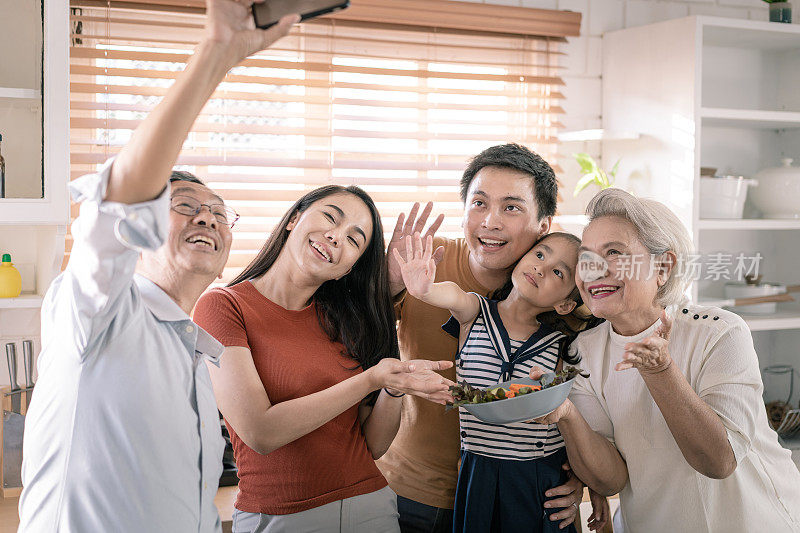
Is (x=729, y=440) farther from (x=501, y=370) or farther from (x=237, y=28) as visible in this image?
(x=237, y=28)

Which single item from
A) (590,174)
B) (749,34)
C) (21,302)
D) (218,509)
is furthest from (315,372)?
(749,34)

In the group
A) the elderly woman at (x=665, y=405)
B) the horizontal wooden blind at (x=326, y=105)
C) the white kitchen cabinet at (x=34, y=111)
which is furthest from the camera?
the horizontal wooden blind at (x=326, y=105)

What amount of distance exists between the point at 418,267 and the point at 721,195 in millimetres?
1743

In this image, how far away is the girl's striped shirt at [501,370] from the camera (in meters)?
1.45

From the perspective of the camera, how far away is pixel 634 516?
1.41m

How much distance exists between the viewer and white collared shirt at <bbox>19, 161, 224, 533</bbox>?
2.83 feet

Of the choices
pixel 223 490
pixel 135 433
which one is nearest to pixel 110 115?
pixel 223 490

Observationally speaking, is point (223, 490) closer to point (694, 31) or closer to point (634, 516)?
point (634, 516)

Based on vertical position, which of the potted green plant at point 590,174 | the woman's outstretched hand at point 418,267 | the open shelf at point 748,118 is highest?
the open shelf at point 748,118

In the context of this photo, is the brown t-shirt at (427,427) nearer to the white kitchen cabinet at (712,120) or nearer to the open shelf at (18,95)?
the open shelf at (18,95)

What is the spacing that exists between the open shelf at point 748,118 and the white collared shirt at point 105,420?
7.64 ft

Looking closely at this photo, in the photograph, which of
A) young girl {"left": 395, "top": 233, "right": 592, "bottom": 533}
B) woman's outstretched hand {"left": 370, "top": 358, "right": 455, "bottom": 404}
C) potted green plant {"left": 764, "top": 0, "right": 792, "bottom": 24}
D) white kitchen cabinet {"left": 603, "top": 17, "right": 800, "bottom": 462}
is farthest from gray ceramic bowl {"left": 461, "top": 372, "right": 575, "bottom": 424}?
potted green plant {"left": 764, "top": 0, "right": 792, "bottom": 24}

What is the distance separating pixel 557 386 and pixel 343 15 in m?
1.90

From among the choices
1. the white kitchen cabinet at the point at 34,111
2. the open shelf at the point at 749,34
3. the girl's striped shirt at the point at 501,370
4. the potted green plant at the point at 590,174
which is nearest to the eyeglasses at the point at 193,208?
the girl's striped shirt at the point at 501,370
